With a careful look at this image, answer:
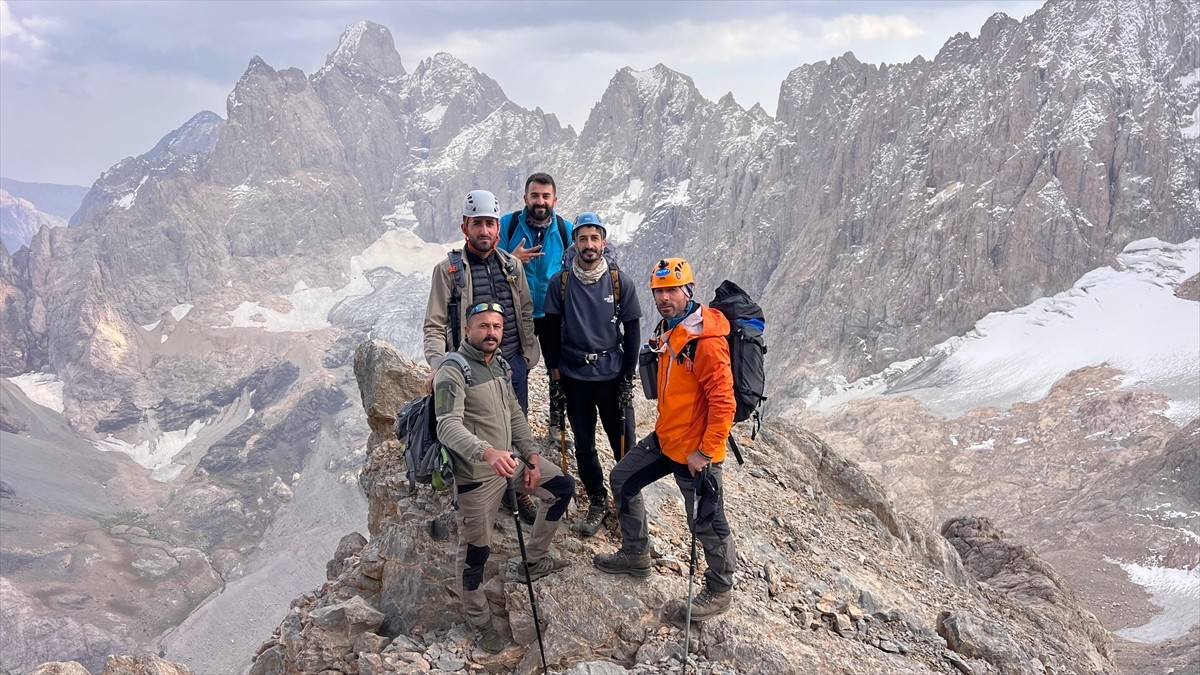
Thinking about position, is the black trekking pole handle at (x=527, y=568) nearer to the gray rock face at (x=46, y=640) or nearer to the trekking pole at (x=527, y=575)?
the trekking pole at (x=527, y=575)

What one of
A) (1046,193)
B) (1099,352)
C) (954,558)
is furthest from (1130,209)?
(954,558)

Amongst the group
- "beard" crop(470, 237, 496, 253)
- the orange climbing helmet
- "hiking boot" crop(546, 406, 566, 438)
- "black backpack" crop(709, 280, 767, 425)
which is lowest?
"hiking boot" crop(546, 406, 566, 438)

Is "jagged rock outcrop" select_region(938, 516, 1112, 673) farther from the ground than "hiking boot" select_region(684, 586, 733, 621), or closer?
closer

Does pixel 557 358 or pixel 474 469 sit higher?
pixel 557 358

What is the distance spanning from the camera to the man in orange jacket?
24.0ft

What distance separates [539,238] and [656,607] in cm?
504

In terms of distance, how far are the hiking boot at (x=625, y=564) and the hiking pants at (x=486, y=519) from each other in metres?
0.77

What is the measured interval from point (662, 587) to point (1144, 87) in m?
160

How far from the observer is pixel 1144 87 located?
407 ft

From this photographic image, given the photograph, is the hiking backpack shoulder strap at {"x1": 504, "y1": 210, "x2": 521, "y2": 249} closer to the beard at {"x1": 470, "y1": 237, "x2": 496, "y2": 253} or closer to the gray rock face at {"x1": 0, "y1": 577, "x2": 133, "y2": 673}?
the beard at {"x1": 470, "y1": 237, "x2": 496, "y2": 253}

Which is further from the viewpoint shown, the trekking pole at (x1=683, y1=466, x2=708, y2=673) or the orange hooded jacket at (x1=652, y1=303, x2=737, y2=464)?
the trekking pole at (x1=683, y1=466, x2=708, y2=673)

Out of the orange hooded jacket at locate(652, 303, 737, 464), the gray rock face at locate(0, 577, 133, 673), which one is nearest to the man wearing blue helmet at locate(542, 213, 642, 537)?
the orange hooded jacket at locate(652, 303, 737, 464)

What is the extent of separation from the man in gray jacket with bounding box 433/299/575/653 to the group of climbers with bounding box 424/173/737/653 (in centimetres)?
2

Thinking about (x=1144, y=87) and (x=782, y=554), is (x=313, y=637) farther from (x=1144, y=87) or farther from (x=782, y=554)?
(x=1144, y=87)
